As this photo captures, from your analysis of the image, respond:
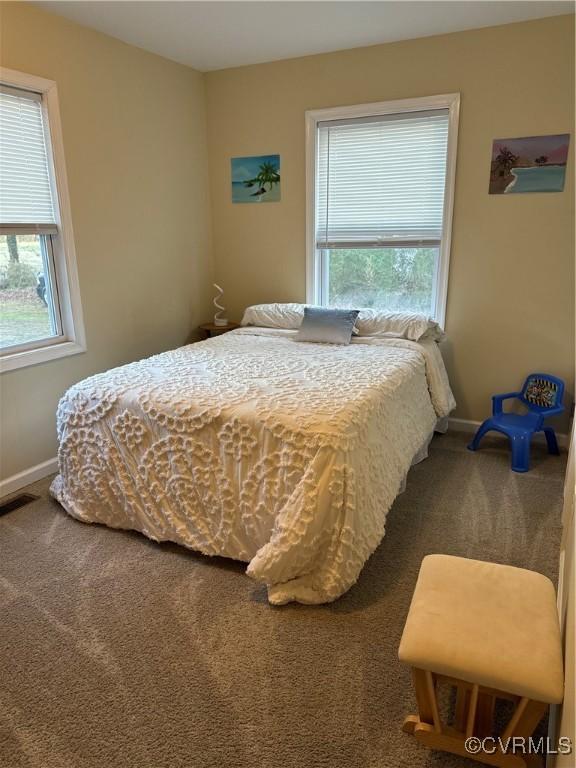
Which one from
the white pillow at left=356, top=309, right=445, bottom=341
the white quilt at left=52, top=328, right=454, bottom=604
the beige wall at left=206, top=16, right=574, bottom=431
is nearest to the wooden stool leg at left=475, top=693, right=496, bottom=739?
the white quilt at left=52, top=328, right=454, bottom=604

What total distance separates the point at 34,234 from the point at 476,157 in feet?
9.12

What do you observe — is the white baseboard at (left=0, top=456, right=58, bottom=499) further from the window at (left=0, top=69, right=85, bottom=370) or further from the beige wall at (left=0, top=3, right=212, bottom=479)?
the window at (left=0, top=69, right=85, bottom=370)

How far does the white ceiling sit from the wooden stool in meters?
2.96

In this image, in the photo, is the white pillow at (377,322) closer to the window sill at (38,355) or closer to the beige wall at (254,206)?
the beige wall at (254,206)

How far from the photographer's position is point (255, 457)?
208 cm

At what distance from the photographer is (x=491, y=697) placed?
132 centimetres

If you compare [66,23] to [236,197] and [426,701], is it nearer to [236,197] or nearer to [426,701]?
[236,197]

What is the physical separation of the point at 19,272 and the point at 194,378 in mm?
1289

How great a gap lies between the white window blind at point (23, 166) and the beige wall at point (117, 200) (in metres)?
0.14

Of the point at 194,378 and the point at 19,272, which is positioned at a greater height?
the point at 19,272

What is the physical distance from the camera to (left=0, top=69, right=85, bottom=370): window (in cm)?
274

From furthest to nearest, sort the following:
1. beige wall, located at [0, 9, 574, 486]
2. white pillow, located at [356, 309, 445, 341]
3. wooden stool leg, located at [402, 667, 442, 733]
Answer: white pillow, located at [356, 309, 445, 341]
beige wall, located at [0, 9, 574, 486]
wooden stool leg, located at [402, 667, 442, 733]

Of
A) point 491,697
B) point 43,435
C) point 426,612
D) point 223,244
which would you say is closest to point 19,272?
point 43,435

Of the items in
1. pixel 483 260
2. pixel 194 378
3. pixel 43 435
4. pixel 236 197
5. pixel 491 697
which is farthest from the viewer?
pixel 236 197
